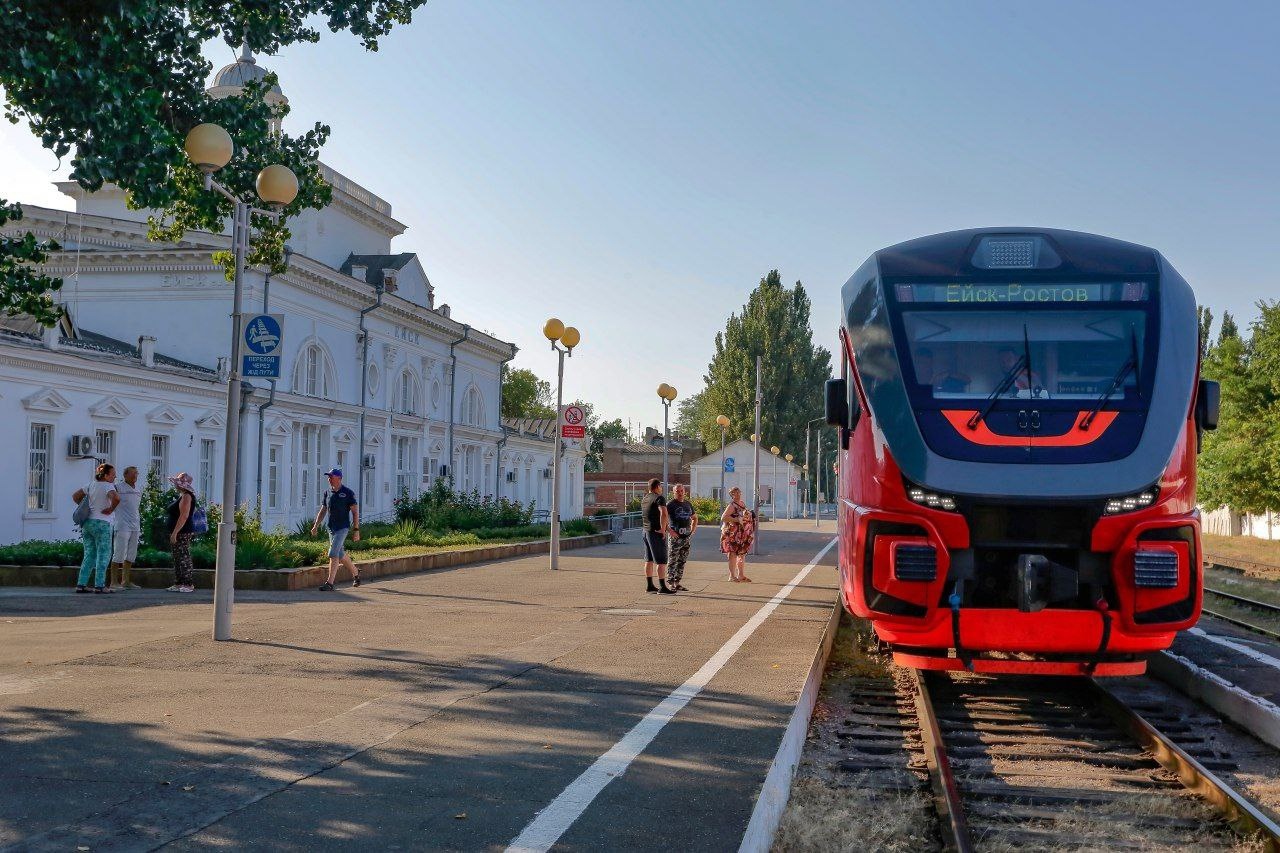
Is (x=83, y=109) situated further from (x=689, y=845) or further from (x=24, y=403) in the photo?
(x=24, y=403)

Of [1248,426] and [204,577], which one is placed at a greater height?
[1248,426]

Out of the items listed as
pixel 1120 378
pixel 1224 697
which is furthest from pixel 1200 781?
pixel 1224 697

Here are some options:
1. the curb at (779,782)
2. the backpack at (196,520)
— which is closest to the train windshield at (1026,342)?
the curb at (779,782)

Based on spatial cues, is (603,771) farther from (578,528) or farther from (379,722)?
(578,528)

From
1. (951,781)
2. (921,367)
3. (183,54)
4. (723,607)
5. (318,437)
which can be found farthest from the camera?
(318,437)

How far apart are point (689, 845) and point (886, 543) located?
384 centimetres

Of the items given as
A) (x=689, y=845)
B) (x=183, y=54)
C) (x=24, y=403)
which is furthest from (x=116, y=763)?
(x=24, y=403)

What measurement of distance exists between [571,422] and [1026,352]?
15.7 meters

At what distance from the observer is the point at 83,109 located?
10891 millimetres

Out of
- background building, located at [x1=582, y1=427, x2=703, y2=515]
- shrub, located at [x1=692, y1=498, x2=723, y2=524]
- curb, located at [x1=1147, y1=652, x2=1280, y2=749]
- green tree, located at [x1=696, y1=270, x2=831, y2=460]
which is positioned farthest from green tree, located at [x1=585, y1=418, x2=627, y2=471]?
curb, located at [x1=1147, y1=652, x2=1280, y2=749]

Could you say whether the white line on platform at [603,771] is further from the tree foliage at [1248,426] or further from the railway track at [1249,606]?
the tree foliage at [1248,426]

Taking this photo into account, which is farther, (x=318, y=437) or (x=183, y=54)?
(x=318, y=437)

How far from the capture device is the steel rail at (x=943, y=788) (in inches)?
228

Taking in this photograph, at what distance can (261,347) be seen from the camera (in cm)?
1277
